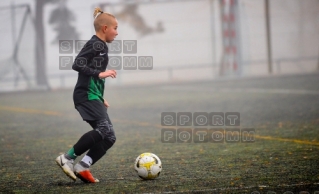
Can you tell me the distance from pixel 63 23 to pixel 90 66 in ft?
69.2

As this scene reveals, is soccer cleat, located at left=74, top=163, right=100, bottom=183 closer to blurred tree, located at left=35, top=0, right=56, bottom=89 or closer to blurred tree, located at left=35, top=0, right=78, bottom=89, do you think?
blurred tree, located at left=35, top=0, right=56, bottom=89

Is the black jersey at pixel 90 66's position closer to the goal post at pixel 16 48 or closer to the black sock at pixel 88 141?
the black sock at pixel 88 141

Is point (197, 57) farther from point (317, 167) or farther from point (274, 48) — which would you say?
point (317, 167)

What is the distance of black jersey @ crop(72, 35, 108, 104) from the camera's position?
544cm

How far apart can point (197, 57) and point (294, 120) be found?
658 inches

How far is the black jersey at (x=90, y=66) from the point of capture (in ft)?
17.9

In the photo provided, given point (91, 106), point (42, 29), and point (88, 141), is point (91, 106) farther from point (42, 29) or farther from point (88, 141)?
point (42, 29)

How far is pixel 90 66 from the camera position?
216 inches

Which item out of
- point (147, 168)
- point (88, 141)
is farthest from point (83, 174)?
point (147, 168)

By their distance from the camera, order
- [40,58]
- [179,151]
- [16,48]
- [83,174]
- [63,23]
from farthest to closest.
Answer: [63,23], [40,58], [16,48], [179,151], [83,174]

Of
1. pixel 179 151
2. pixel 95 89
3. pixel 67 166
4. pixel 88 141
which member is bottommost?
pixel 179 151

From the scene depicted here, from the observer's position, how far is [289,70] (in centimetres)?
2664

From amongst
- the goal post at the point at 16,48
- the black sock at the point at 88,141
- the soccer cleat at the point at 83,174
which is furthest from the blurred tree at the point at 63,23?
the soccer cleat at the point at 83,174

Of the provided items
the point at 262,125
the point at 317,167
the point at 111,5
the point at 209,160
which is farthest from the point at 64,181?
the point at 111,5
